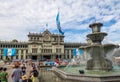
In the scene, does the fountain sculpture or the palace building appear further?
the palace building

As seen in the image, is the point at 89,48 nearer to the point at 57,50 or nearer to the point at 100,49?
the point at 100,49

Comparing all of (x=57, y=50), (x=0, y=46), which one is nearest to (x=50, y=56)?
(x=57, y=50)

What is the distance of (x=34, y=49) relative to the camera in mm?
99750

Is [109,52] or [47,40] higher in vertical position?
[47,40]

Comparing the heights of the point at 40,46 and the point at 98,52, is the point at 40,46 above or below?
above

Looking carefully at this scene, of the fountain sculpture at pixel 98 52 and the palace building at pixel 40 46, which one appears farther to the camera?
the palace building at pixel 40 46

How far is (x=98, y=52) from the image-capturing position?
1595 cm

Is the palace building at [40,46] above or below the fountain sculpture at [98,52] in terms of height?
above

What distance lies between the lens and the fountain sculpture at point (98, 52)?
15.7 metres

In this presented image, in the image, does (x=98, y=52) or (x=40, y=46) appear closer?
(x=98, y=52)

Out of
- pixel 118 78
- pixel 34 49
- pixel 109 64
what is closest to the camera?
pixel 118 78

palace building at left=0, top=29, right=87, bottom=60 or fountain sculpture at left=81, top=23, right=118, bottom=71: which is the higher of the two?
palace building at left=0, top=29, right=87, bottom=60

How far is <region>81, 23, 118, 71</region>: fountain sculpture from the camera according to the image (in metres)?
15.7

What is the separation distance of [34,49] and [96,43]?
279 feet
